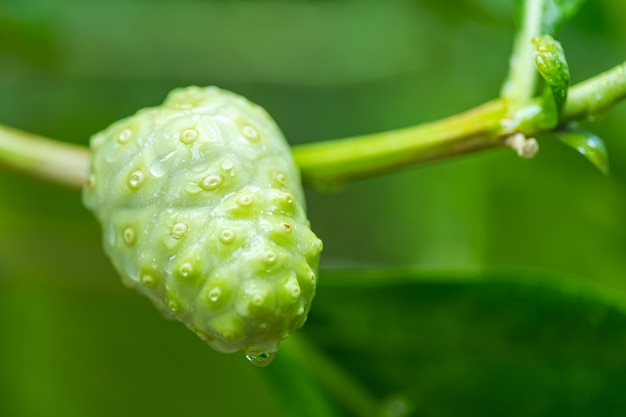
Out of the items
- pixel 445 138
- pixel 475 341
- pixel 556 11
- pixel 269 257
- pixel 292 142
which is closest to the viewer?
pixel 269 257

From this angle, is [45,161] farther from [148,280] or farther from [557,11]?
[557,11]

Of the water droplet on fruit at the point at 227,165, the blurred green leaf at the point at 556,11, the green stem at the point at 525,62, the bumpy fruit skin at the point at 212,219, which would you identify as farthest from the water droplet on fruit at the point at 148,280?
the blurred green leaf at the point at 556,11

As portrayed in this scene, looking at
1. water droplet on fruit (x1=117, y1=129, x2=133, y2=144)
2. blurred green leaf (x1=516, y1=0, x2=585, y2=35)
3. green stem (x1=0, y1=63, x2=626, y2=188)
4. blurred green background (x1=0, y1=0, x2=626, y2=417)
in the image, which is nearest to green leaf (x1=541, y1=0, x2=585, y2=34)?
blurred green leaf (x1=516, y1=0, x2=585, y2=35)

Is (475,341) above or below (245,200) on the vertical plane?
below

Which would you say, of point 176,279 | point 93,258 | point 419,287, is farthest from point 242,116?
point 93,258

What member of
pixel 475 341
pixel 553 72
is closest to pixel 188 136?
pixel 553 72

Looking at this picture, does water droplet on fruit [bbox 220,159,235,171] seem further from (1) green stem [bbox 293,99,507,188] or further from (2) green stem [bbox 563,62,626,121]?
(2) green stem [bbox 563,62,626,121]

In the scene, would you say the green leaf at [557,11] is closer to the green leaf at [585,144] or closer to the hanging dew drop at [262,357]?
the green leaf at [585,144]

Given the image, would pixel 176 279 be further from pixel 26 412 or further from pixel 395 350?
pixel 26 412
